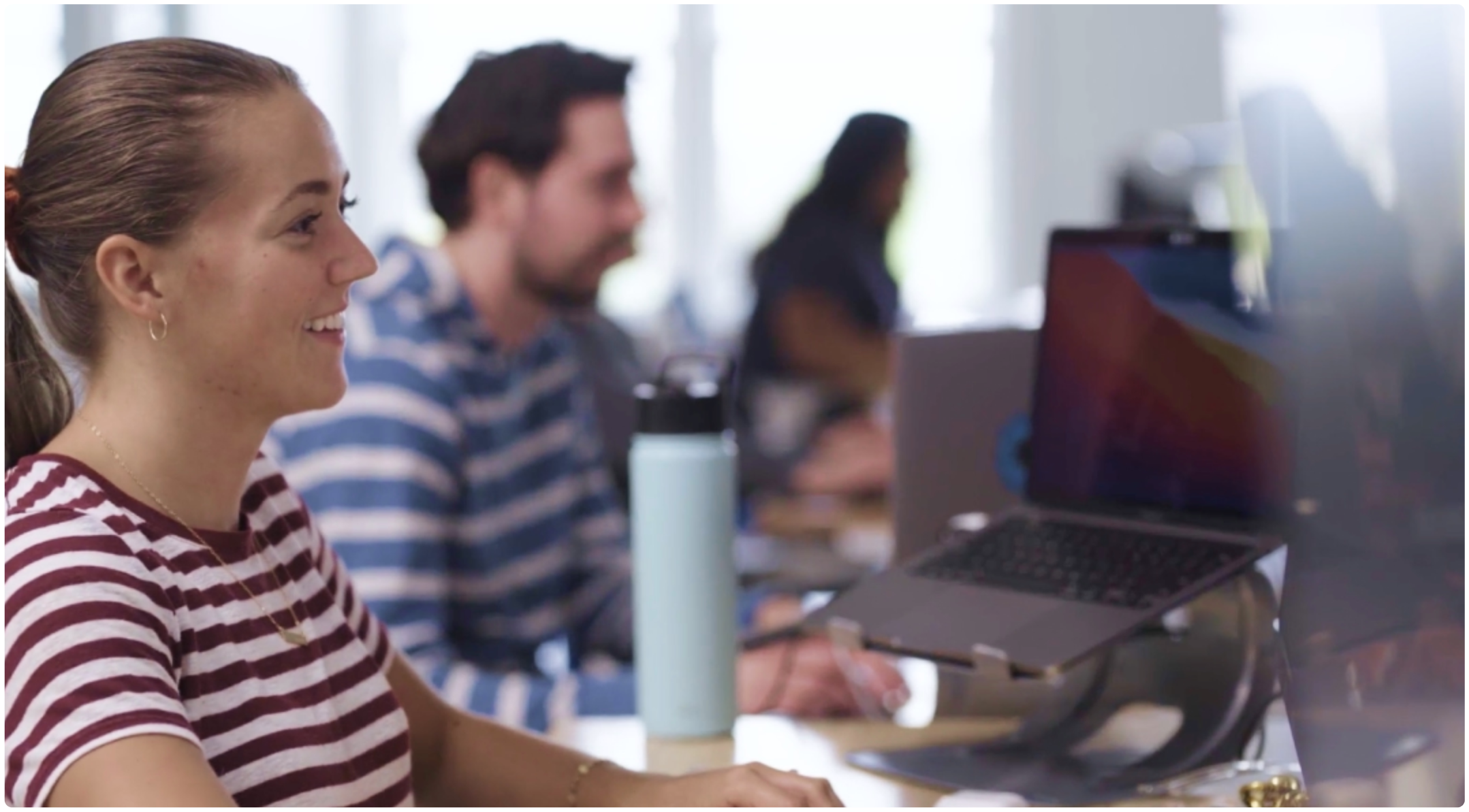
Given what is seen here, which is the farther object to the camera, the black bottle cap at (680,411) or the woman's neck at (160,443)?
the black bottle cap at (680,411)

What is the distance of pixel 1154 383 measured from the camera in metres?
1.26

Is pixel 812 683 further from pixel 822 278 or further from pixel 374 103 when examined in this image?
pixel 374 103

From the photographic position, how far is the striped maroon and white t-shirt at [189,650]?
2.60 feet

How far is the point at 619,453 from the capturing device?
2.69m

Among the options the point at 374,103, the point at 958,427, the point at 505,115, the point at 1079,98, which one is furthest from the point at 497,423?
the point at 1079,98

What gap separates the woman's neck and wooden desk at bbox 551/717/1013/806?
37 centimetres

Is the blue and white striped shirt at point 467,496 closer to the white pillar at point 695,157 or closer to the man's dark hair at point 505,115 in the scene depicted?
the man's dark hair at point 505,115

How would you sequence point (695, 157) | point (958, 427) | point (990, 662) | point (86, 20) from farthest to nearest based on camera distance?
point (695, 157)
point (86, 20)
point (958, 427)
point (990, 662)

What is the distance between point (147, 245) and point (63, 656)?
25 centimetres

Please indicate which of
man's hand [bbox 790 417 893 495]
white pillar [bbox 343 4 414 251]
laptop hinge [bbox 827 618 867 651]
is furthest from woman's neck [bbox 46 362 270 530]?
white pillar [bbox 343 4 414 251]

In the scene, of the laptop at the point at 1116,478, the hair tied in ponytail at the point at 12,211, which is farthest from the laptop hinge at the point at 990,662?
the hair tied in ponytail at the point at 12,211

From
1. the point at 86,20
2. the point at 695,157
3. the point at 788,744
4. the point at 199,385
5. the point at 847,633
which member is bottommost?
the point at 788,744

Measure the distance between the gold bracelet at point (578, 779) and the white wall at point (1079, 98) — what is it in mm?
4844

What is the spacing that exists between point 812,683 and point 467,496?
0.54 m
